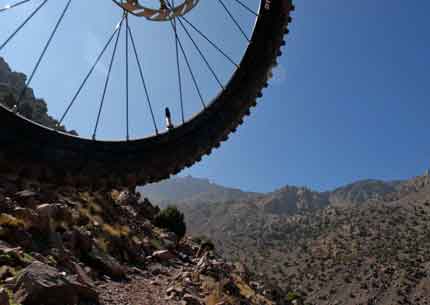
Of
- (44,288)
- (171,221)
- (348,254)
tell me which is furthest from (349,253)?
(44,288)

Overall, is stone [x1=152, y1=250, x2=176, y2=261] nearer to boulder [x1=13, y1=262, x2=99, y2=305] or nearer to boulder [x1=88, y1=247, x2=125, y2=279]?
boulder [x1=88, y1=247, x2=125, y2=279]

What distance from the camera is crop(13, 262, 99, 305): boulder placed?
277 inches

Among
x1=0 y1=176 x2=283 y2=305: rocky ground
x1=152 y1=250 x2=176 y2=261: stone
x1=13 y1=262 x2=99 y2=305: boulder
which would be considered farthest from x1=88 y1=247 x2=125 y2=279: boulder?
x1=152 y1=250 x2=176 y2=261: stone

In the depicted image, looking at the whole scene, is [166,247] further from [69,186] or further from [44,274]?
[69,186]

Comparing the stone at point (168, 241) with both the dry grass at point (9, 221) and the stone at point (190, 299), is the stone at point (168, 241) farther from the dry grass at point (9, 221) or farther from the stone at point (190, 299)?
the dry grass at point (9, 221)

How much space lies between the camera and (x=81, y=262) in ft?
37.6

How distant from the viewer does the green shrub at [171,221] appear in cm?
2904

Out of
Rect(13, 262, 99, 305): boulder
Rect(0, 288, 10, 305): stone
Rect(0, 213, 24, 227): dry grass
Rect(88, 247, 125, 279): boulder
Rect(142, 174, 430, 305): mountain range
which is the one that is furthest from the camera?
Rect(142, 174, 430, 305): mountain range

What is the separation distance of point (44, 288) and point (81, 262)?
4.38 metres

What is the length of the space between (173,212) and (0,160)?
28.5m

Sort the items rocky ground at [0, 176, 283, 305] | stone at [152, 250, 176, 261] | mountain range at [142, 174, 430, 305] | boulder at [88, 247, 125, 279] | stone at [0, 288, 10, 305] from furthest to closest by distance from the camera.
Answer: mountain range at [142, 174, 430, 305], stone at [152, 250, 176, 261], boulder at [88, 247, 125, 279], rocky ground at [0, 176, 283, 305], stone at [0, 288, 10, 305]

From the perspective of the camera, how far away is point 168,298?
1184cm

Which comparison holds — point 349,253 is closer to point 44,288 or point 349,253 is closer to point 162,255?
point 162,255

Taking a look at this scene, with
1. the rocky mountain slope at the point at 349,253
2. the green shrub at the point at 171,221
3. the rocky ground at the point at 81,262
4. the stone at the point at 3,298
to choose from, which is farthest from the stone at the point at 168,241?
the rocky mountain slope at the point at 349,253
